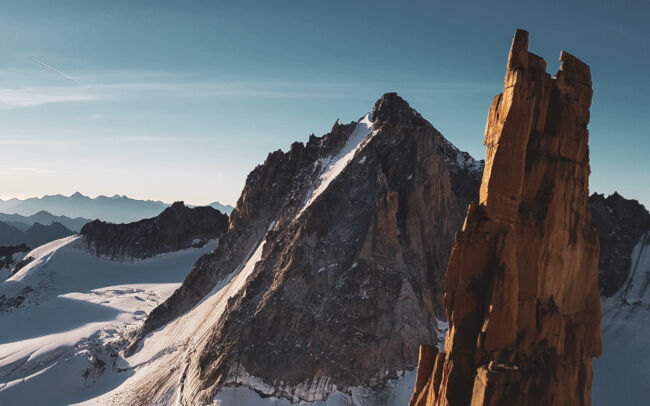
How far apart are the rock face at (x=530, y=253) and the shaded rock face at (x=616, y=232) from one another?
8015 cm

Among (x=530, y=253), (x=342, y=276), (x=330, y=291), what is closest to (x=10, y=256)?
(x=330, y=291)

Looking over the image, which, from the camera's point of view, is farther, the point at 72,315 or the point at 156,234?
the point at 156,234

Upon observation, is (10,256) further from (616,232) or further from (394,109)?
(616,232)

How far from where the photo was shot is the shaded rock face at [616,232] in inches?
3563

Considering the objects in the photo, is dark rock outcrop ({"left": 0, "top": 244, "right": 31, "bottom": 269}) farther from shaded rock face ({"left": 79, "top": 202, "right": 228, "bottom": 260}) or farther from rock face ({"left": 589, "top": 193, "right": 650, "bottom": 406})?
rock face ({"left": 589, "top": 193, "right": 650, "bottom": 406})

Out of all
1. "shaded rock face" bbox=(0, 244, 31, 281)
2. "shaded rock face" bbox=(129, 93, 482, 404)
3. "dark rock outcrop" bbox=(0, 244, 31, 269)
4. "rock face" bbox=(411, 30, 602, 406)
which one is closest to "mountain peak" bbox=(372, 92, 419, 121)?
"shaded rock face" bbox=(129, 93, 482, 404)

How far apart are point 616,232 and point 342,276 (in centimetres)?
6580

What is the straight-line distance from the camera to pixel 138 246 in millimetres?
150250

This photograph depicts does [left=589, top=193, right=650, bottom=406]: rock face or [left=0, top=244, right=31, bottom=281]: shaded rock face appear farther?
[left=0, top=244, right=31, bottom=281]: shaded rock face

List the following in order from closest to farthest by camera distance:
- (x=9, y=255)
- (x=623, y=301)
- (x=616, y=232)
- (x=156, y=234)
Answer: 1. (x=623, y=301)
2. (x=616, y=232)
3. (x=9, y=255)
4. (x=156, y=234)

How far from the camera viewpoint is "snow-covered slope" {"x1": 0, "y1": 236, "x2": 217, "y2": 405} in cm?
6919

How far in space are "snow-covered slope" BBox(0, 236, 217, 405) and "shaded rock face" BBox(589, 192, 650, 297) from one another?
7936 centimetres

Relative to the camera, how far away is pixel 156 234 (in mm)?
151875

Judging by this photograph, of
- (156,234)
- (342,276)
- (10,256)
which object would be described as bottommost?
(10,256)
